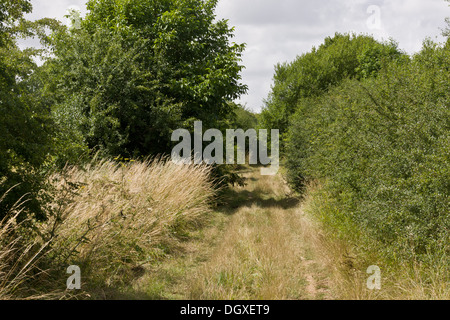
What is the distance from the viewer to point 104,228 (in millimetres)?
5812

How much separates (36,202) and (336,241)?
528 centimetres

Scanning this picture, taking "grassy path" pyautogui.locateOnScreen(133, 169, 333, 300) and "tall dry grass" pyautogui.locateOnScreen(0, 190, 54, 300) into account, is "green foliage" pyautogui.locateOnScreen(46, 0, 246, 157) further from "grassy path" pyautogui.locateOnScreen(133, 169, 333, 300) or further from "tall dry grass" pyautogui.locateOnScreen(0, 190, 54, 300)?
"tall dry grass" pyautogui.locateOnScreen(0, 190, 54, 300)

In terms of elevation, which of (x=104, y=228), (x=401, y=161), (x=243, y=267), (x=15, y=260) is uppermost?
(x=401, y=161)

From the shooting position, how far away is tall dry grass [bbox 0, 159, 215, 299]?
5008mm

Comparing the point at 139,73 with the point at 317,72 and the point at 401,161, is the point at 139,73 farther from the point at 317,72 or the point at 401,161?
the point at 317,72

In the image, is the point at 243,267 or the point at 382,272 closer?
the point at 382,272

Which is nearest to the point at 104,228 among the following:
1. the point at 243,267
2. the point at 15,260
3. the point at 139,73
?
the point at 15,260

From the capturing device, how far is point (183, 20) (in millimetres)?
13805

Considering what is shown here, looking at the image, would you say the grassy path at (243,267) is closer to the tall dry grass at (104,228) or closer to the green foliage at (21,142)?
the tall dry grass at (104,228)

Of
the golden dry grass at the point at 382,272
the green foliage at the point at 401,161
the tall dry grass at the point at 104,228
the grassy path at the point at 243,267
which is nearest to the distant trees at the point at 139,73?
the tall dry grass at the point at 104,228

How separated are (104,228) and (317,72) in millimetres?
27709

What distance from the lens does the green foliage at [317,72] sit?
2853 centimetres

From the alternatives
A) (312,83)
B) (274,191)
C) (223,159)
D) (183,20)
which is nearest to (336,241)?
(223,159)
